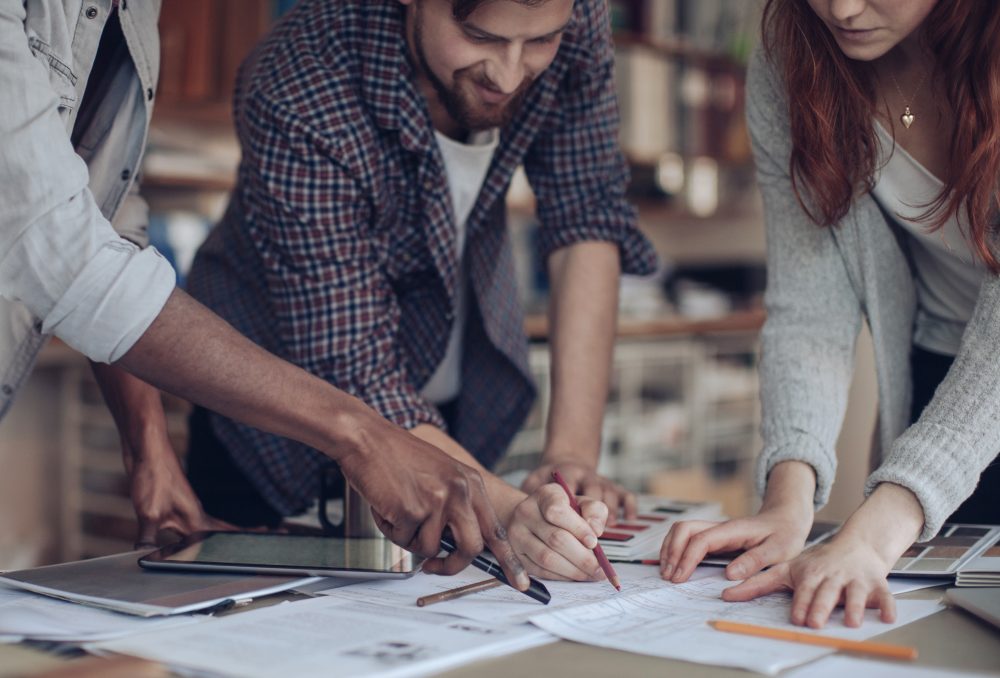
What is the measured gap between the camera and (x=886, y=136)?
3.95 ft

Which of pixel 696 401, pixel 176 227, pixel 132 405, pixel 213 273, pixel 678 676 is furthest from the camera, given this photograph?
pixel 696 401

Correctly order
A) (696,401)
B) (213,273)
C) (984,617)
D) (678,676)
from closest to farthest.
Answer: (678,676)
(984,617)
(213,273)
(696,401)

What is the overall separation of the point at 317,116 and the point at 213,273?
0.33 metres

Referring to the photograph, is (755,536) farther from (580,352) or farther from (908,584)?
(580,352)

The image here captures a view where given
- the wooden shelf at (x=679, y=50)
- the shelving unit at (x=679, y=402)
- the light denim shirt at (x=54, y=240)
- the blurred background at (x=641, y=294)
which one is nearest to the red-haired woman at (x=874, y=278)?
the light denim shirt at (x=54, y=240)

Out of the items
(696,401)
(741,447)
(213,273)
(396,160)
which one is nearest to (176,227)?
(213,273)

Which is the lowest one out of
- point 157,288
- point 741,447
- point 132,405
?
point 741,447

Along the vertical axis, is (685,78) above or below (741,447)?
above

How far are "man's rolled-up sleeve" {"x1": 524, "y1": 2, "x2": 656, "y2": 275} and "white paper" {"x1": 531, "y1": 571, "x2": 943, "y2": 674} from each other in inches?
26.1

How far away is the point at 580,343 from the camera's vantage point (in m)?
1.50

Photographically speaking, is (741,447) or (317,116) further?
(741,447)

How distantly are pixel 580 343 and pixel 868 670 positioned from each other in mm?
781

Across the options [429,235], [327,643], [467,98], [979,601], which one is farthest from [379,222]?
[979,601]

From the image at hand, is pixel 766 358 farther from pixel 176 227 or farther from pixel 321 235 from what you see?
pixel 176 227
